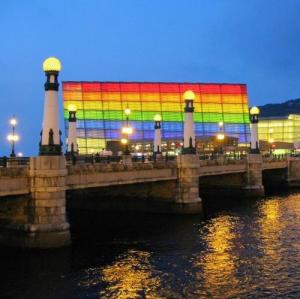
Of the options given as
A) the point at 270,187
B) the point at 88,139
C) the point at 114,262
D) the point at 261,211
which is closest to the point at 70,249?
the point at 114,262

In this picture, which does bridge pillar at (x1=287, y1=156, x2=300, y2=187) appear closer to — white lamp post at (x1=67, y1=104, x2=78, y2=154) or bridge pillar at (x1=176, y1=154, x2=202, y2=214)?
bridge pillar at (x1=176, y1=154, x2=202, y2=214)

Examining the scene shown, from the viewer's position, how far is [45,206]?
29859mm

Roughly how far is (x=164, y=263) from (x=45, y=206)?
7.42 metres

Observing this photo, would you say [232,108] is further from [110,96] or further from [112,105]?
Result: [110,96]

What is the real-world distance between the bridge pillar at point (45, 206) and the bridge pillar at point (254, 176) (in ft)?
123

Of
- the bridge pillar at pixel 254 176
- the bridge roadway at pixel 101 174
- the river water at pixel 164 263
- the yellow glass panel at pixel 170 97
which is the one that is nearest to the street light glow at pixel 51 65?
the bridge roadway at pixel 101 174

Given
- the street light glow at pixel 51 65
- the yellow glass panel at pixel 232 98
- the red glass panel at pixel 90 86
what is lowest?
the street light glow at pixel 51 65

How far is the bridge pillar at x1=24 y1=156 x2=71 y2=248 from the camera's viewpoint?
97.1 feet

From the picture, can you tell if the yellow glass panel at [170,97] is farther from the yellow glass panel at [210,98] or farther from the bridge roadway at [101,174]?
the bridge roadway at [101,174]

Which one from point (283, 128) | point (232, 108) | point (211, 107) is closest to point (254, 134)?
point (211, 107)

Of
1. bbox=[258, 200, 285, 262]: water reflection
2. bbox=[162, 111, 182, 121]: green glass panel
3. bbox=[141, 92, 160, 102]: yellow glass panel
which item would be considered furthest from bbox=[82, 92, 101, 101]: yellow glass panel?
bbox=[258, 200, 285, 262]: water reflection

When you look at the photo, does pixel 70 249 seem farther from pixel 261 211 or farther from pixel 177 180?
pixel 261 211

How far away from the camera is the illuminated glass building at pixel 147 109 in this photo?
392 ft

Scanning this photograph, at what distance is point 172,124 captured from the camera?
12525cm
